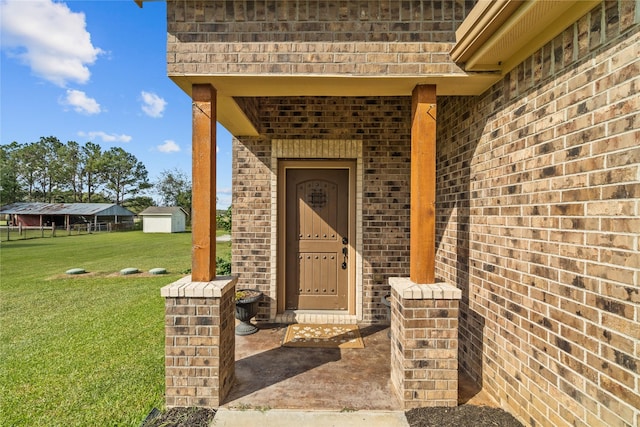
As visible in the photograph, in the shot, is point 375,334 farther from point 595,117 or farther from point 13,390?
point 13,390

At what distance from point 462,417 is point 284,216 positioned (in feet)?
9.59

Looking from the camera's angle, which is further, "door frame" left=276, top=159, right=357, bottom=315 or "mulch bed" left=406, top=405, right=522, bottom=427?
"door frame" left=276, top=159, right=357, bottom=315

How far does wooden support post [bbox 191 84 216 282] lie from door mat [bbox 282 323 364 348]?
155 cm

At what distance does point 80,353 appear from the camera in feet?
10.8

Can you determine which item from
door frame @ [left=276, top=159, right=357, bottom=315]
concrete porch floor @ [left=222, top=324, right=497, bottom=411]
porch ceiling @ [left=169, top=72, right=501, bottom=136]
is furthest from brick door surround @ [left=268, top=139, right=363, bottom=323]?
porch ceiling @ [left=169, top=72, right=501, bottom=136]

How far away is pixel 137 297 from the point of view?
5695 millimetres

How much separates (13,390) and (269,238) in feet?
9.03

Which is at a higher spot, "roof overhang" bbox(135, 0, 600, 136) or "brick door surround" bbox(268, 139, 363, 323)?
"roof overhang" bbox(135, 0, 600, 136)

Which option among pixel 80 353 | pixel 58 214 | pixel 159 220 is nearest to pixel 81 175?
pixel 58 214

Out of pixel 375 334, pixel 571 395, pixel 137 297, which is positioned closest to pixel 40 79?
pixel 137 297

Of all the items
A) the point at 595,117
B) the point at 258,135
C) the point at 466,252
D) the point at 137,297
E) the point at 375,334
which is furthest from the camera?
the point at 137,297

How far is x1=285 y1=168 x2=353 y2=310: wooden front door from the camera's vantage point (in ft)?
14.0

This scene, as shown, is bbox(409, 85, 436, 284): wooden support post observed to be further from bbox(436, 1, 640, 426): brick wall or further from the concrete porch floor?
the concrete porch floor

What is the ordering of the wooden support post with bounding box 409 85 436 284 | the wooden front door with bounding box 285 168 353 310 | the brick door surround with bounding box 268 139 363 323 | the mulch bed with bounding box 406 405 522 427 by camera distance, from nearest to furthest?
the mulch bed with bounding box 406 405 522 427
the wooden support post with bounding box 409 85 436 284
the brick door surround with bounding box 268 139 363 323
the wooden front door with bounding box 285 168 353 310
